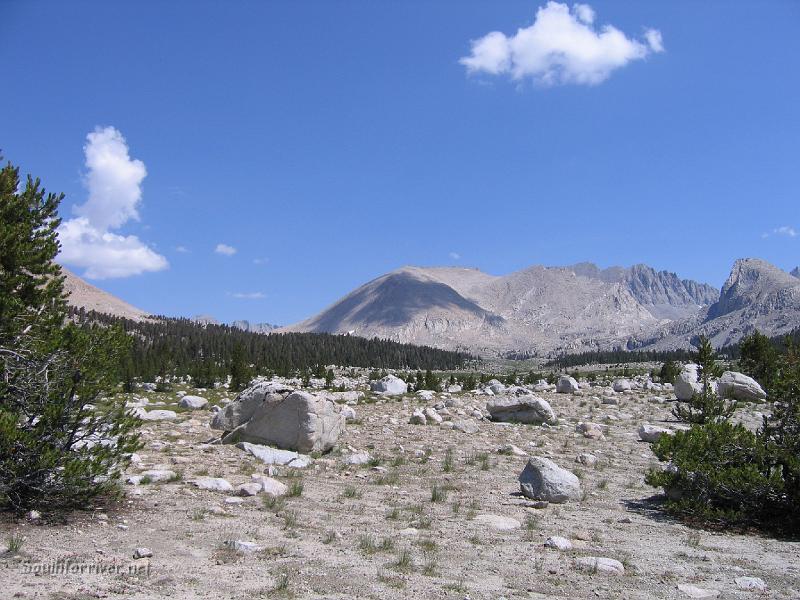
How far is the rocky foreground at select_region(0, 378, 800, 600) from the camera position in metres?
7.58

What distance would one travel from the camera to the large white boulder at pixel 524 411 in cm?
2845

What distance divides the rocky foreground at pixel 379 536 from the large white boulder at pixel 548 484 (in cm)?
4

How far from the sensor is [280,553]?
28.6 feet

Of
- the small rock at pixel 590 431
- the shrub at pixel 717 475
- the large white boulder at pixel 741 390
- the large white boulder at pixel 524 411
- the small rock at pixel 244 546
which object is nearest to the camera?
the small rock at pixel 244 546

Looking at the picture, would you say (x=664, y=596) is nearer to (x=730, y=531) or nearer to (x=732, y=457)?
(x=730, y=531)

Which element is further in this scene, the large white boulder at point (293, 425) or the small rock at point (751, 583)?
the large white boulder at point (293, 425)

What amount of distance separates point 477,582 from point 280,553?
3.15 metres

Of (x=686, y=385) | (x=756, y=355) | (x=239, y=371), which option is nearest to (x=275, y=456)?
(x=686, y=385)

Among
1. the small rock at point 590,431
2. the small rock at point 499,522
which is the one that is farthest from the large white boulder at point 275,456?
the small rock at point 590,431

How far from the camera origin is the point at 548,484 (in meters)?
13.5

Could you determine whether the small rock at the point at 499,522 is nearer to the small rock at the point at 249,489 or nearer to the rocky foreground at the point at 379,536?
the rocky foreground at the point at 379,536

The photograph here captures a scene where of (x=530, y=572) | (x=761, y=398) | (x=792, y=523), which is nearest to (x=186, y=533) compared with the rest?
(x=530, y=572)

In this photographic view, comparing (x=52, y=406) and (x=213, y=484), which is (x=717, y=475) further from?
(x=52, y=406)

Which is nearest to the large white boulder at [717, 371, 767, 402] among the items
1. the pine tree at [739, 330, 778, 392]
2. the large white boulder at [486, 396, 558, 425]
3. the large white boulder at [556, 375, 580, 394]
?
the pine tree at [739, 330, 778, 392]
